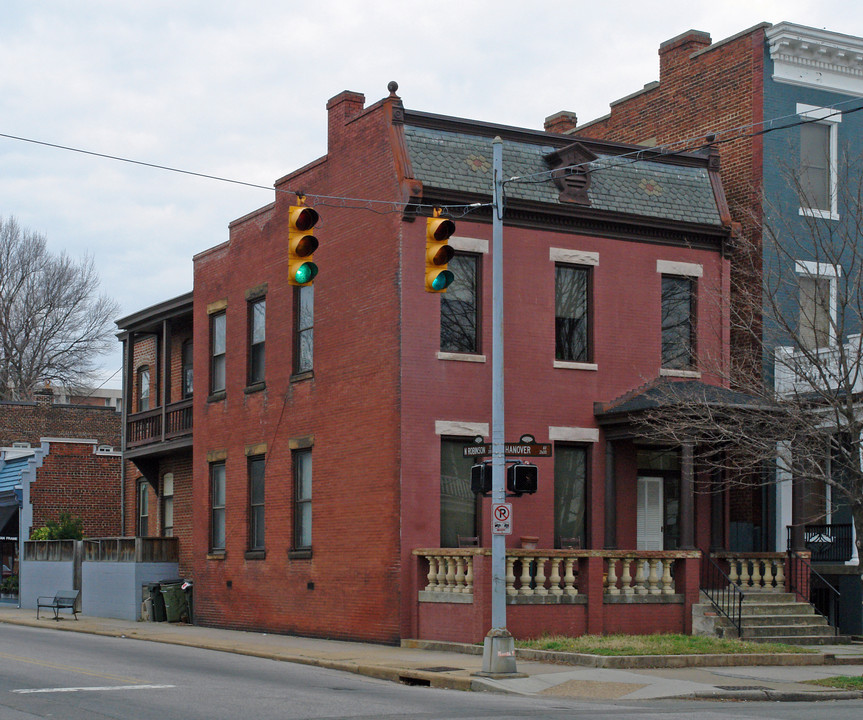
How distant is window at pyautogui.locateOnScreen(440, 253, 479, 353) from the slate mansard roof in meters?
1.42

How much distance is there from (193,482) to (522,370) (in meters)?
10.9

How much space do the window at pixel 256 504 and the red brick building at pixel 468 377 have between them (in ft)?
0.30

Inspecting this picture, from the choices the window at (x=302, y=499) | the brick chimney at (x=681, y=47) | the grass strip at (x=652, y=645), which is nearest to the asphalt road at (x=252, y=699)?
the grass strip at (x=652, y=645)

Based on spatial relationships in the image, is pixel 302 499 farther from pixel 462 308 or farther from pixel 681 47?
pixel 681 47

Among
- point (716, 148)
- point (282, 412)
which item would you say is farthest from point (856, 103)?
point (282, 412)

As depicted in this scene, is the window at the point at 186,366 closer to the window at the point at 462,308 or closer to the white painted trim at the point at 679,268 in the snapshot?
the window at the point at 462,308

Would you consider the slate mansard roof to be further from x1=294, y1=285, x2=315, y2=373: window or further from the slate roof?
x1=294, y1=285, x2=315, y2=373: window

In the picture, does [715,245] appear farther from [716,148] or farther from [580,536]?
[580,536]

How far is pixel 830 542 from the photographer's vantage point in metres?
26.9

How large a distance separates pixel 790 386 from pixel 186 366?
16152 millimetres

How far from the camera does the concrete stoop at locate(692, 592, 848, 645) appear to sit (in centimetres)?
2288

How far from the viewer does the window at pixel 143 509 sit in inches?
1436

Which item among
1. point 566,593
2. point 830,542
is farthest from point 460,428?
point 830,542

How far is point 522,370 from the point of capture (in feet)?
80.3
